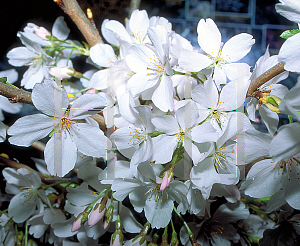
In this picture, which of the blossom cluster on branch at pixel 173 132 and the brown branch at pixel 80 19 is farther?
the brown branch at pixel 80 19

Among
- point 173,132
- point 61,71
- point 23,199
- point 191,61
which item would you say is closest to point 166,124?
point 173,132

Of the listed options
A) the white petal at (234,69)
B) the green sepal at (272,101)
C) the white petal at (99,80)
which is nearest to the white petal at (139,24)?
the white petal at (99,80)

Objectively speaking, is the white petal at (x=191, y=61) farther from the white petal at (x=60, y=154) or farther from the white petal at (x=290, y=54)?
the white petal at (x=60, y=154)

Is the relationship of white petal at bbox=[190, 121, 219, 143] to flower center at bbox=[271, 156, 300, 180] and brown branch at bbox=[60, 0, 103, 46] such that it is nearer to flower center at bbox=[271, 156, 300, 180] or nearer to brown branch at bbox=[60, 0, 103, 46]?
flower center at bbox=[271, 156, 300, 180]

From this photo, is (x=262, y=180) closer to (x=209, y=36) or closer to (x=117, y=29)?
(x=209, y=36)

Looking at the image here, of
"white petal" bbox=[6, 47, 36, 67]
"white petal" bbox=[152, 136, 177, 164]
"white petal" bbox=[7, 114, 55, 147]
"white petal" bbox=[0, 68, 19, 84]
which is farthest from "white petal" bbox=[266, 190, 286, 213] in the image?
"white petal" bbox=[0, 68, 19, 84]

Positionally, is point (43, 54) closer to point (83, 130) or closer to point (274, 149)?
point (83, 130)

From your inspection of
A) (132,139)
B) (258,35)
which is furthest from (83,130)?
(258,35)
